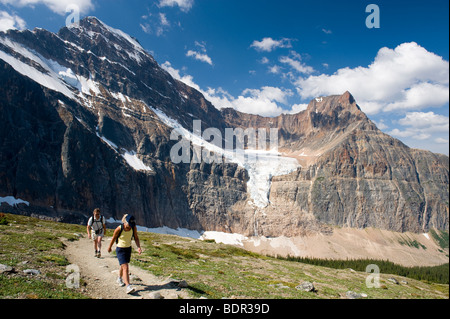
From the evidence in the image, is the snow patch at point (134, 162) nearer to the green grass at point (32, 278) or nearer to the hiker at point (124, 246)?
the green grass at point (32, 278)

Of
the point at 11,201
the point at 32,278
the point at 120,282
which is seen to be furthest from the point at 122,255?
the point at 11,201

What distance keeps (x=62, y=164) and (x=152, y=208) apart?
214ft

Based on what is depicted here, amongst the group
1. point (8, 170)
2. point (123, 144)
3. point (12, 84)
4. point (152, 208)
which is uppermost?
point (12, 84)

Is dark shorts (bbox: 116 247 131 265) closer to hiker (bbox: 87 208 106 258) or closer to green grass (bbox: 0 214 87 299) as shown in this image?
green grass (bbox: 0 214 87 299)

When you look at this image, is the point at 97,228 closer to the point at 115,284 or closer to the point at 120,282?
the point at 115,284

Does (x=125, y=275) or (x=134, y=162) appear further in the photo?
(x=134, y=162)

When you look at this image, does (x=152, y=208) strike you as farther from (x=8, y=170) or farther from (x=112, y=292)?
(x=112, y=292)

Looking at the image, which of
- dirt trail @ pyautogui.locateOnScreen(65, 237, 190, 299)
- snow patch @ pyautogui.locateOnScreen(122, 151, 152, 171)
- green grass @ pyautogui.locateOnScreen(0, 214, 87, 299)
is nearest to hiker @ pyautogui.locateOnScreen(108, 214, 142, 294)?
dirt trail @ pyautogui.locateOnScreen(65, 237, 190, 299)

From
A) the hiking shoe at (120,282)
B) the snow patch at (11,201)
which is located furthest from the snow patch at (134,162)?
the hiking shoe at (120,282)

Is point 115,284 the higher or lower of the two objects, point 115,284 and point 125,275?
the lower
